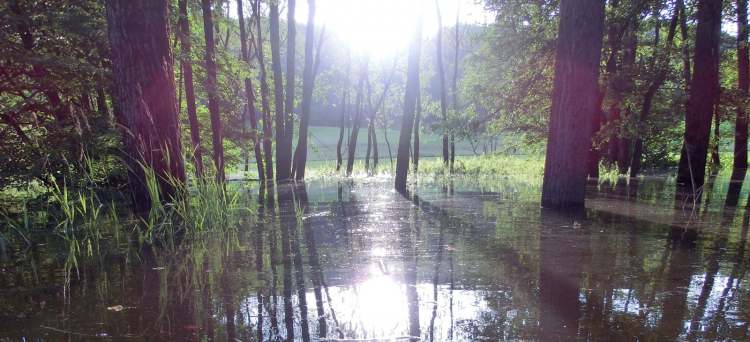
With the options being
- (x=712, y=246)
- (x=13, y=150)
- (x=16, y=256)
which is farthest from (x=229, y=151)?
(x=712, y=246)

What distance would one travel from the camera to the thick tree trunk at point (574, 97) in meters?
5.23

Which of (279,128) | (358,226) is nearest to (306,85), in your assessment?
(279,128)

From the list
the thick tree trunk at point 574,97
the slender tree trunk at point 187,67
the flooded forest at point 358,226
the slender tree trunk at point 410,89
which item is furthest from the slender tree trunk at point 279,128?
the thick tree trunk at point 574,97

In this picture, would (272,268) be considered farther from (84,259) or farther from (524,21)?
(524,21)

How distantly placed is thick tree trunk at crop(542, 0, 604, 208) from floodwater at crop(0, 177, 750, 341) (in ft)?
3.55

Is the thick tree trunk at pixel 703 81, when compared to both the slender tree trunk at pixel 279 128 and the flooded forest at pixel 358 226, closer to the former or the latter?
the flooded forest at pixel 358 226

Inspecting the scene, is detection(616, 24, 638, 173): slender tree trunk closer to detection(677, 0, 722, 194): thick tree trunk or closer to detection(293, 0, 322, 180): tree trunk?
detection(677, 0, 722, 194): thick tree trunk

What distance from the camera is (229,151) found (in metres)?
14.2

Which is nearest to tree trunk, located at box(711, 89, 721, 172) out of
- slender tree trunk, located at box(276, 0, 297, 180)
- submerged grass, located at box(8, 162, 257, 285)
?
submerged grass, located at box(8, 162, 257, 285)

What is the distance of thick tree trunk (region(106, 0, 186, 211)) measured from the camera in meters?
4.50

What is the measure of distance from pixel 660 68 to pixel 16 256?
10.6 m

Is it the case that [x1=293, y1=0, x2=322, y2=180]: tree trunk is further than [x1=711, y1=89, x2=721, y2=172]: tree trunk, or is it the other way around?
[x1=293, y1=0, x2=322, y2=180]: tree trunk

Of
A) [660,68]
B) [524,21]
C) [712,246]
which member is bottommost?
[712,246]

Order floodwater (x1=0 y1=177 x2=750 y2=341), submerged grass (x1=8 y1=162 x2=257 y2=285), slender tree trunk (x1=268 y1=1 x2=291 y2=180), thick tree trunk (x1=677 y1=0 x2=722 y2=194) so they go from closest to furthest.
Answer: floodwater (x1=0 y1=177 x2=750 y2=341) < submerged grass (x1=8 y1=162 x2=257 y2=285) < thick tree trunk (x1=677 y1=0 x2=722 y2=194) < slender tree trunk (x1=268 y1=1 x2=291 y2=180)
